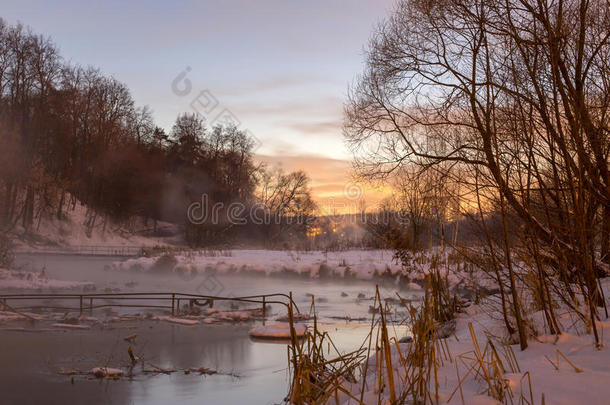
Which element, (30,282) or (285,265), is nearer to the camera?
(30,282)

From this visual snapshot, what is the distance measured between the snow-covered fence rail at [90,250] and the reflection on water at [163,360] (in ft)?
69.1

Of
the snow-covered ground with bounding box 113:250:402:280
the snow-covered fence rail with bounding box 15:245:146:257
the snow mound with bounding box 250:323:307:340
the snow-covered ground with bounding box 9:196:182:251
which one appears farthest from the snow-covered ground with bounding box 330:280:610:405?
the snow-covered ground with bounding box 9:196:182:251

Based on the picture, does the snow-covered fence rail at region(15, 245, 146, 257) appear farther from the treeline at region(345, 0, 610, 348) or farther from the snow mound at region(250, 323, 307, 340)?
the treeline at region(345, 0, 610, 348)

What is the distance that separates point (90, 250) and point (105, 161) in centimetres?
998

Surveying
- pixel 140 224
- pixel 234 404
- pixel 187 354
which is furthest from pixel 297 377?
pixel 140 224

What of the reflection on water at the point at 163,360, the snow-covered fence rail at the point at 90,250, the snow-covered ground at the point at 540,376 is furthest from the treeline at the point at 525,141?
the snow-covered fence rail at the point at 90,250

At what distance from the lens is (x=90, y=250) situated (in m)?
36.9

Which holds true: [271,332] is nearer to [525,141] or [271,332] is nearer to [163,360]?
[163,360]

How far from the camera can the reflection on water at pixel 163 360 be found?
26.8 ft

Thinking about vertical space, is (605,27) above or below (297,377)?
above

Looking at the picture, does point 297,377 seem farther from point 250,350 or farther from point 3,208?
point 3,208

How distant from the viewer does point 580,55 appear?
6.22 m

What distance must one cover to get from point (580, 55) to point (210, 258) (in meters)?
22.7

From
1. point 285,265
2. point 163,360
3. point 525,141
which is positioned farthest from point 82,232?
point 525,141
